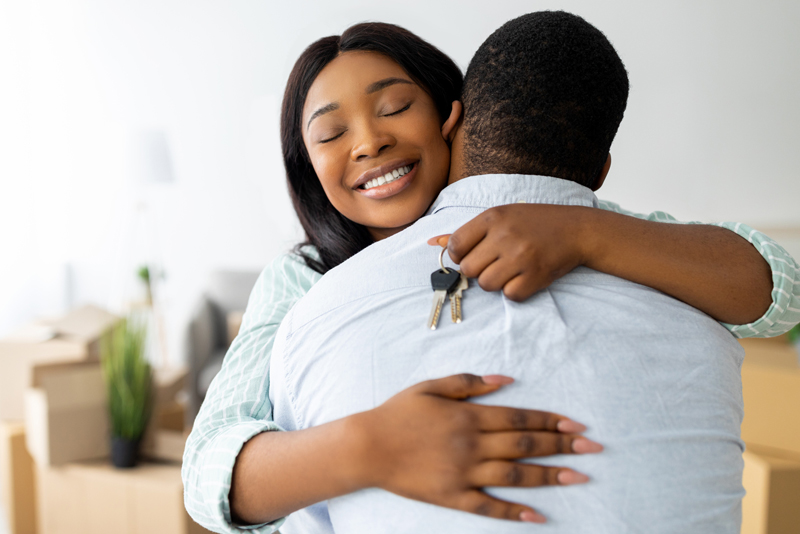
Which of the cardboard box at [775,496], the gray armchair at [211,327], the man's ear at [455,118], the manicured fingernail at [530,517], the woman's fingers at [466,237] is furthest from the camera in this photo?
the gray armchair at [211,327]

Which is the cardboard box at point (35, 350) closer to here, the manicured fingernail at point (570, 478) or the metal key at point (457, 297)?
the metal key at point (457, 297)

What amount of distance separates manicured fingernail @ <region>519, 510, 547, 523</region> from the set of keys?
188 mm

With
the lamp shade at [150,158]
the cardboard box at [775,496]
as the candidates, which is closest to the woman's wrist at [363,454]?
the cardboard box at [775,496]

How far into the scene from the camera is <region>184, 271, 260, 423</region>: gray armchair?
11.8 feet

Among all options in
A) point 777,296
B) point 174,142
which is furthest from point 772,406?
point 174,142

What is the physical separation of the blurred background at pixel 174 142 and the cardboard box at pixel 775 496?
6.65ft

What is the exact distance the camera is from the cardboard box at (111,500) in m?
1.95

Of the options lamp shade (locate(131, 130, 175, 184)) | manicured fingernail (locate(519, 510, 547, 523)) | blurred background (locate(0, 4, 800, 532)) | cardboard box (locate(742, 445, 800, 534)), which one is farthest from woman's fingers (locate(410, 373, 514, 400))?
lamp shade (locate(131, 130, 175, 184))

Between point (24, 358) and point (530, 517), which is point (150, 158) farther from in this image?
point (530, 517)

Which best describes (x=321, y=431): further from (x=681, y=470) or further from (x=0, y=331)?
(x=0, y=331)

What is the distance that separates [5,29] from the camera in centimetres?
442

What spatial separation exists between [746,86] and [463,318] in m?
3.42

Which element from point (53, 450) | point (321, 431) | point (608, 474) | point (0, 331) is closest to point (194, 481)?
point (321, 431)

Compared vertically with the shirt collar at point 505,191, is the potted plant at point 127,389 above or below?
below
